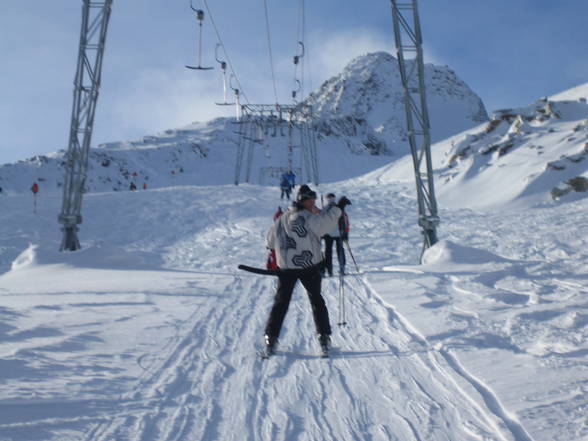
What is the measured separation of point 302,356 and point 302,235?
49.3 inches

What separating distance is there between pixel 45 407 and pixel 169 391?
896mm

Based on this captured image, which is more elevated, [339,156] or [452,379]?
[339,156]

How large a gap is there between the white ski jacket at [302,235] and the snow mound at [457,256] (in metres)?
6.10

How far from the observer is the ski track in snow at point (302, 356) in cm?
329

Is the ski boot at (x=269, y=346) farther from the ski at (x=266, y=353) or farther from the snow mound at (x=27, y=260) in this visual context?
the snow mound at (x=27, y=260)

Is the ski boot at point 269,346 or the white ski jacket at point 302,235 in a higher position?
the white ski jacket at point 302,235

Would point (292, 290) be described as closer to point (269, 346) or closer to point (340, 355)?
point (269, 346)

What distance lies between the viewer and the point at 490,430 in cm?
314

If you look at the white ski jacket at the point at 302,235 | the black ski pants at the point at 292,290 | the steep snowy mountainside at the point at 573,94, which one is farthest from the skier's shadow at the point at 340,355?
the steep snowy mountainside at the point at 573,94

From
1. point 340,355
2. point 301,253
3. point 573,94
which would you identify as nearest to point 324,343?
point 340,355

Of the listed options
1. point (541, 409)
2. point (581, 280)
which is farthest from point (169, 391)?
point (581, 280)

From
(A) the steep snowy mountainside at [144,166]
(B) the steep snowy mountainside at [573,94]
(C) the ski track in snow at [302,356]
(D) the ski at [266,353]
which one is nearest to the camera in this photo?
(C) the ski track in snow at [302,356]

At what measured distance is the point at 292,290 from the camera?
16.1 ft

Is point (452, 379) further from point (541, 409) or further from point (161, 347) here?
point (161, 347)
